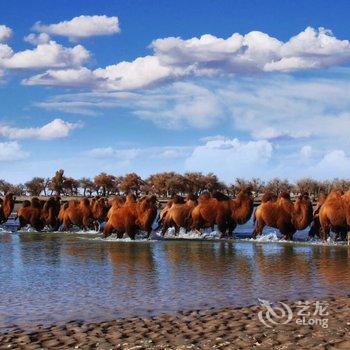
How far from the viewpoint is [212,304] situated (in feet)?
36.0

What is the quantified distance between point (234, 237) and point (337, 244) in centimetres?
523

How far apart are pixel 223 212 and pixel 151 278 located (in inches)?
508

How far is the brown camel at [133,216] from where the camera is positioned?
25.5 metres

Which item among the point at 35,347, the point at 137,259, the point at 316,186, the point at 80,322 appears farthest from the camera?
the point at 316,186

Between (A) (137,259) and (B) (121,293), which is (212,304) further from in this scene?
(A) (137,259)

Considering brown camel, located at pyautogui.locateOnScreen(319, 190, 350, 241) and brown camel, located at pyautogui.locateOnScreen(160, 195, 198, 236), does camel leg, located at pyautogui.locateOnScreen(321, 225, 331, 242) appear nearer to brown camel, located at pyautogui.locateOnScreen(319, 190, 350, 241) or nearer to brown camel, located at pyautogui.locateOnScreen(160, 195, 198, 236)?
brown camel, located at pyautogui.locateOnScreen(319, 190, 350, 241)

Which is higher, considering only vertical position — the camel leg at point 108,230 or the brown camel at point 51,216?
the brown camel at point 51,216

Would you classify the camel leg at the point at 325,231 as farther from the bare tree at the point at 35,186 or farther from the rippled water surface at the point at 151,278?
the bare tree at the point at 35,186

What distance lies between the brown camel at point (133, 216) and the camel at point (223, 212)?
239 centimetres

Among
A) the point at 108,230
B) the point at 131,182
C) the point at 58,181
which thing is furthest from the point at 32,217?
the point at 131,182

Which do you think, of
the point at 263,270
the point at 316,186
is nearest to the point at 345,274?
the point at 263,270

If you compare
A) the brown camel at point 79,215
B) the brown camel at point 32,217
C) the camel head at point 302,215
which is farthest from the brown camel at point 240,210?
the brown camel at point 32,217

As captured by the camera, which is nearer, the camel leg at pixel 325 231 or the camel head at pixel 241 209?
the camel leg at pixel 325 231

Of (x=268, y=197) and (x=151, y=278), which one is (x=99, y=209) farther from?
(x=151, y=278)
